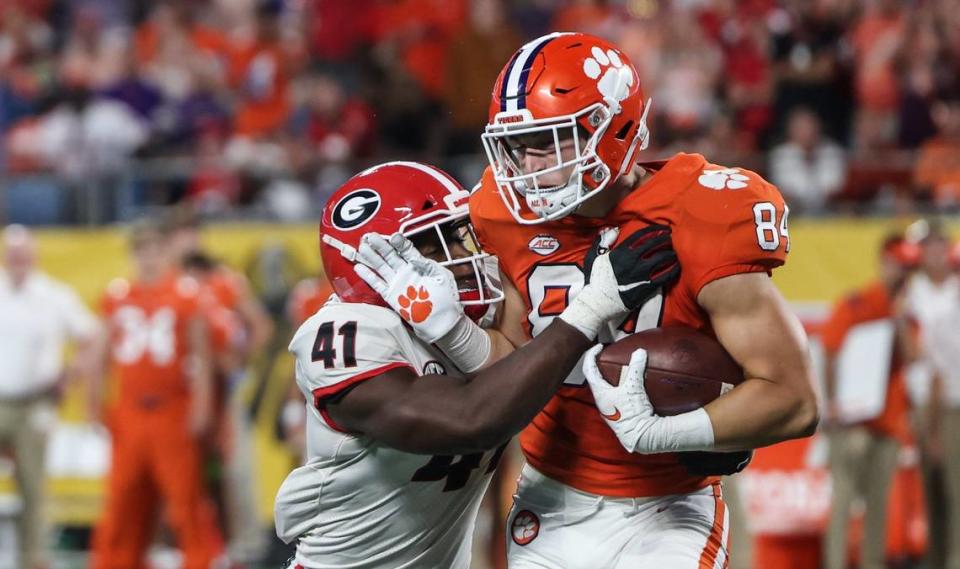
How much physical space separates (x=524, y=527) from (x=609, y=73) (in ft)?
3.67

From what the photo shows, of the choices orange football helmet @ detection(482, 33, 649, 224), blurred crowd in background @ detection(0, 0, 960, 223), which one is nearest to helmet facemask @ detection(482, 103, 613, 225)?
orange football helmet @ detection(482, 33, 649, 224)

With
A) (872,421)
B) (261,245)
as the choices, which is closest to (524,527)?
(872,421)

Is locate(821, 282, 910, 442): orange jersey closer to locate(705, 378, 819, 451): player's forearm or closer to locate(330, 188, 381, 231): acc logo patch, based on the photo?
locate(705, 378, 819, 451): player's forearm

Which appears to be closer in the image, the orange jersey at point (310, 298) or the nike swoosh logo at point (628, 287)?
the nike swoosh logo at point (628, 287)

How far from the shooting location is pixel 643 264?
119 inches

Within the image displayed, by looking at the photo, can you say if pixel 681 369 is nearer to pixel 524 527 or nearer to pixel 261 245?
pixel 524 527

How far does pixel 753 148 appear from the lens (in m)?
8.95

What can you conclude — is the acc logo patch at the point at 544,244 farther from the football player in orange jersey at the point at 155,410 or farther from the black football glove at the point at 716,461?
the football player in orange jersey at the point at 155,410

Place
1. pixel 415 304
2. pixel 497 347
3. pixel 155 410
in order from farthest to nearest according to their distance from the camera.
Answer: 1. pixel 155 410
2. pixel 497 347
3. pixel 415 304

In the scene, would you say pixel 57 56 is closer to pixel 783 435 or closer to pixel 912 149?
pixel 912 149

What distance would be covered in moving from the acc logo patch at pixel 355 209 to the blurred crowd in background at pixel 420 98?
5392 millimetres

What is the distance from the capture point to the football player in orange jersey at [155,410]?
7.18 metres

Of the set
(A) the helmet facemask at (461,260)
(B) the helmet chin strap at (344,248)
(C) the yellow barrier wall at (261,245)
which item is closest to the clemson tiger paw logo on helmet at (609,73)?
(A) the helmet facemask at (461,260)

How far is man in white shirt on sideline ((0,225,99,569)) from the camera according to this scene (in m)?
7.95
